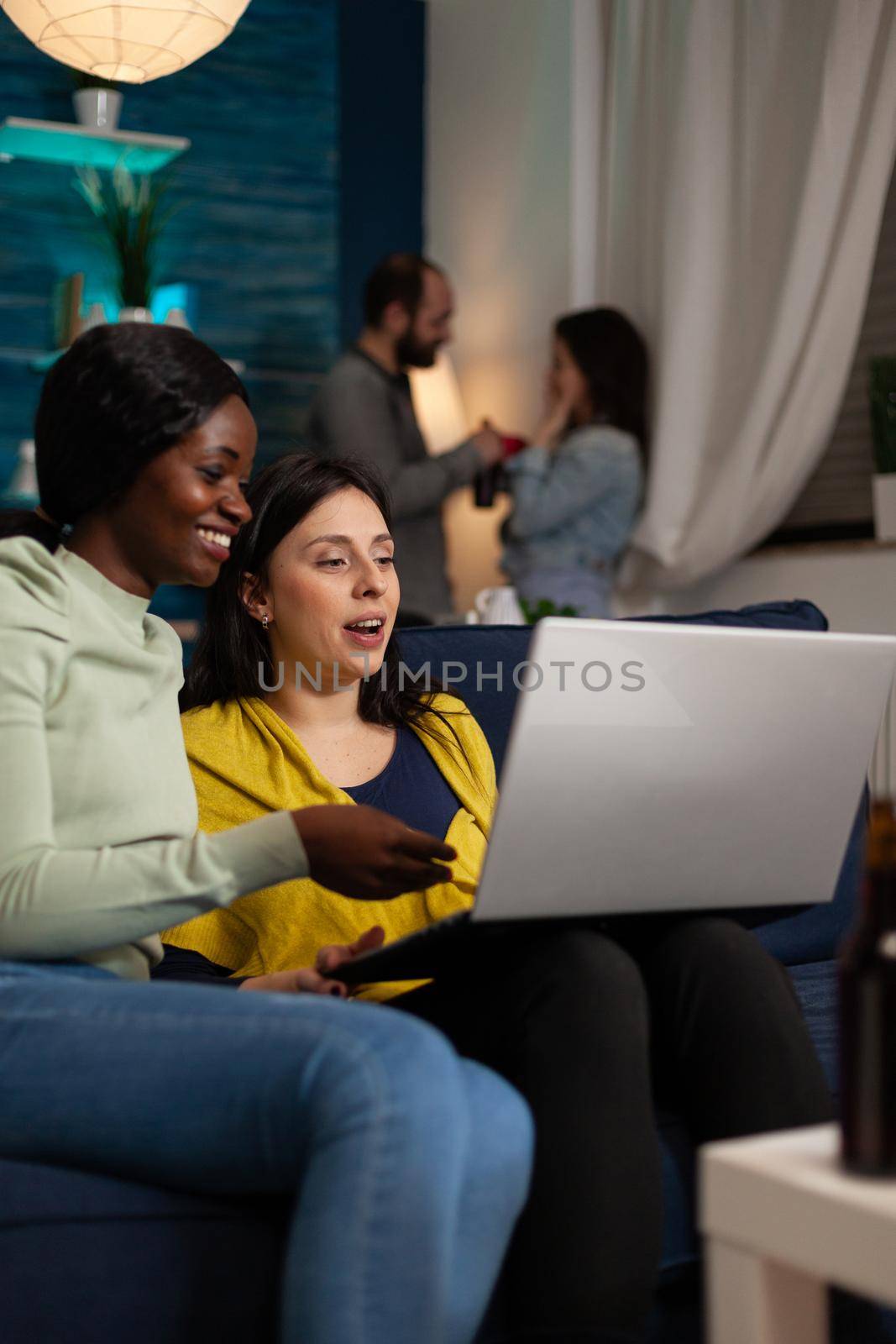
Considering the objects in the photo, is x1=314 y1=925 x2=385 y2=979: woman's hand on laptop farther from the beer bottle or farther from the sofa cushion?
the beer bottle

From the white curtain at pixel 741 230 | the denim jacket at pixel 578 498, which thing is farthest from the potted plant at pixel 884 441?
the denim jacket at pixel 578 498

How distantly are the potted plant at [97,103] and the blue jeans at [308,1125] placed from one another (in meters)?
3.27

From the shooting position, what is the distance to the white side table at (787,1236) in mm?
786

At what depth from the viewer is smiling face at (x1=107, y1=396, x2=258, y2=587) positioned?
4.10 feet

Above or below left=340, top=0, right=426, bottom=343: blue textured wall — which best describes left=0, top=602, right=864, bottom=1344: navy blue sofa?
below

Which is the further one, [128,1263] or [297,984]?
[297,984]

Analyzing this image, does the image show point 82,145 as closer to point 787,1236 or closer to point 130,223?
point 130,223

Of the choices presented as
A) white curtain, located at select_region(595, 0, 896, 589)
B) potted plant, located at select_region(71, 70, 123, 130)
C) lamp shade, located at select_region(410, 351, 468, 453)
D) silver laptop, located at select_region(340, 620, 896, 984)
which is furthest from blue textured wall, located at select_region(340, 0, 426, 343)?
silver laptop, located at select_region(340, 620, 896, 984)

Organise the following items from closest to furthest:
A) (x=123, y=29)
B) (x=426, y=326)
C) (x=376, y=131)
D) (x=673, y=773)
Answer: (x=673, y=773) → (x=123, y=29) → (x=426, y=326) → (x=376, y=131)

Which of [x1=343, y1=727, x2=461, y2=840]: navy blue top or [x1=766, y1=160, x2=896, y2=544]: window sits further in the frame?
[x1=766, y1=160, x2=896, y2=544]: window

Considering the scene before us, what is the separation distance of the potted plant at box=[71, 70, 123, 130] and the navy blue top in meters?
2.76

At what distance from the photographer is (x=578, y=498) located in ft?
11.7

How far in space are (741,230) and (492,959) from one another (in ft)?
8.52

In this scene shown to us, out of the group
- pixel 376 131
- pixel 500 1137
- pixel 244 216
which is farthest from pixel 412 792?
pixel 376 131
